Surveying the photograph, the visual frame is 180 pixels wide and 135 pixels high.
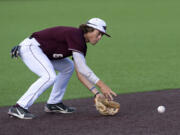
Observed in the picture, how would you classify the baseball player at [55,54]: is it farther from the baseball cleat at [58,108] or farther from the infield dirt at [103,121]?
the baseball cleat at [58,108]

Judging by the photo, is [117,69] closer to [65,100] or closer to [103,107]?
[65,100]

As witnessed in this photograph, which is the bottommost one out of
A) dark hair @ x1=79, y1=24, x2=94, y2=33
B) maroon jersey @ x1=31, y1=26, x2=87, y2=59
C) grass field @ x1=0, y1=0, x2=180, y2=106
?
grass field @ x1=0, y1=0, x2=180, y2=106

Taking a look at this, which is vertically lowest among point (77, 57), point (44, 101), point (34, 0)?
point (34, 0)

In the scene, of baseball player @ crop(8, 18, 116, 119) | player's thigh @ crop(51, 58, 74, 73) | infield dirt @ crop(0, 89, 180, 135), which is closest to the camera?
infield dirt @ crop(0, 89, 180, 135)

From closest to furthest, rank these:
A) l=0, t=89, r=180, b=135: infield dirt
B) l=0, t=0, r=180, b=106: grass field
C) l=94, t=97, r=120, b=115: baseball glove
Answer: l=0, t=89, r=180, b=135: infield dirt, l=94, t=97, r=120, b=115: baseball glove, l=0, t=0, r=180, b=106: grass field

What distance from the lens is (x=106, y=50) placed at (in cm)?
1580

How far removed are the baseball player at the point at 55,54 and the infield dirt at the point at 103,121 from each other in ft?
1.20

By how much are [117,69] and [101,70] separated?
419 millimetres

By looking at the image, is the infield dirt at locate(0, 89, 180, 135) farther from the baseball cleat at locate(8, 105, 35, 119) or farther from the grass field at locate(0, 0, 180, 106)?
the grass field at locate(0, 0, 180, 106)

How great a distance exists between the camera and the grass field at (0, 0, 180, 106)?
10414 mm

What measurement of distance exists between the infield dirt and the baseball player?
365 millimetres

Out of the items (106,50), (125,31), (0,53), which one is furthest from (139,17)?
(0,53)

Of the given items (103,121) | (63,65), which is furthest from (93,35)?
(103,121)

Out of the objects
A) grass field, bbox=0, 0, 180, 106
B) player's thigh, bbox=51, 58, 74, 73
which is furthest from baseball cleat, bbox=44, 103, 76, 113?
grass field, bbox=0, 0, 180, 106
